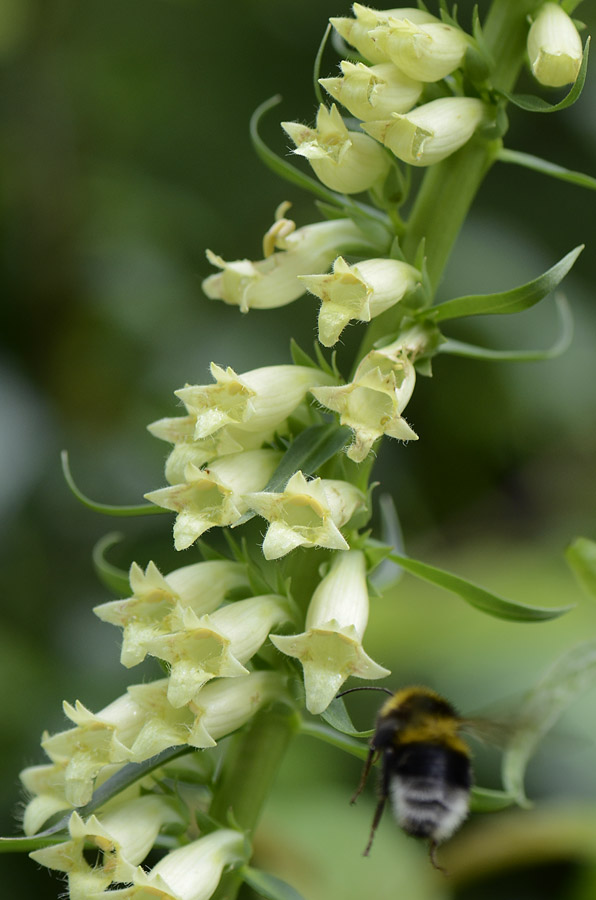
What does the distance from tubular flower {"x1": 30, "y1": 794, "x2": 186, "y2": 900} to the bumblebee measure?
1.47 feet

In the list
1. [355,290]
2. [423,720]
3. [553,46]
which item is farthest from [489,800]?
[553,46]

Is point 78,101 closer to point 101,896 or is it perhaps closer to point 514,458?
point 514,458

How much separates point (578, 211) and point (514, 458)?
1452 mm

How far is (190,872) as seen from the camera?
1956mm

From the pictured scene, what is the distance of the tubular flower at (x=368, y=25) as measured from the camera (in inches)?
78.7

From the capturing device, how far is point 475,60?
2.03 meters

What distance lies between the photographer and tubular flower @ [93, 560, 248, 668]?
1.99 metres

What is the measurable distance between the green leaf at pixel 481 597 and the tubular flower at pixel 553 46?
0.94 meters

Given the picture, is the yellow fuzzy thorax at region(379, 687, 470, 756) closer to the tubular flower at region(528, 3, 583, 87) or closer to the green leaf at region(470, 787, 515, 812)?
the green leaf at region(470, 787, 515, 812)

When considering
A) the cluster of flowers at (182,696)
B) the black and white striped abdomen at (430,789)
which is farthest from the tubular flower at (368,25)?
the black and white striped abdomen at (430,789)

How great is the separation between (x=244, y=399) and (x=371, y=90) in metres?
0.62

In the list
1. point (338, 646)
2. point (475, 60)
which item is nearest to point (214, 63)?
point (475, 60)

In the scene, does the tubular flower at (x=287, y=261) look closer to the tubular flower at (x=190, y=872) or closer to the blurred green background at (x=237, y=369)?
the tubular flower at (x=190, y=872)

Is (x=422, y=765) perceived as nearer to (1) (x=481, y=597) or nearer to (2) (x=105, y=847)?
(1) (x=481, y=597)
